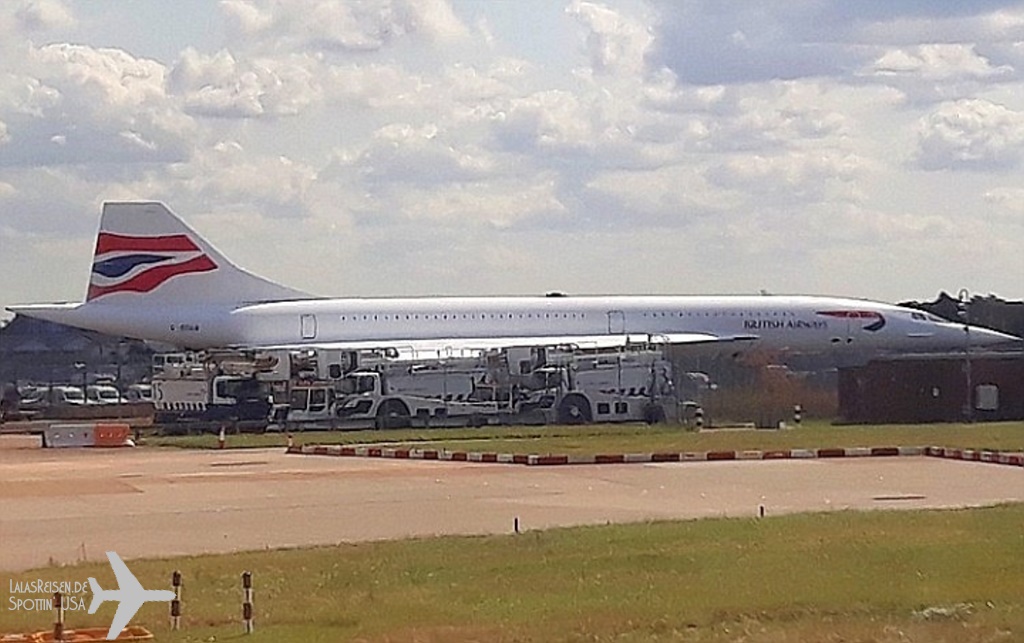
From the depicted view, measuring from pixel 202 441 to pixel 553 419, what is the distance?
1268cm

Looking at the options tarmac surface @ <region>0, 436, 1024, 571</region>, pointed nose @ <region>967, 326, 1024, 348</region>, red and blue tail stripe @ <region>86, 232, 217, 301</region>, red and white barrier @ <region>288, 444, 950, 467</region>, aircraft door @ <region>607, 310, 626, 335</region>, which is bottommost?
tarmac surface @ <region>0, 436, 1024, 571</region>

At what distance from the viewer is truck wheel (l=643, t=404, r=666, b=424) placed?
5500cm

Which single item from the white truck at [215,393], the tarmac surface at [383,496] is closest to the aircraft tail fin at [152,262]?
the white truck at [215,393]

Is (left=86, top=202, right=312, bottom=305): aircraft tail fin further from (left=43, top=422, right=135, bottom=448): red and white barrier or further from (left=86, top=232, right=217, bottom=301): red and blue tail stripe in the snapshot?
(left=43, top=422, right=135, bottom=448): red and white barrier

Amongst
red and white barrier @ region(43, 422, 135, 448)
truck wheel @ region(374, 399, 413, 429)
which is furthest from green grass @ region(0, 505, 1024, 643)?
truck wheel @ region(374, 399, 413, 429)

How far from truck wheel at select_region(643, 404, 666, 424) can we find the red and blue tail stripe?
62.9ft

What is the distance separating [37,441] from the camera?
48969 millimetres

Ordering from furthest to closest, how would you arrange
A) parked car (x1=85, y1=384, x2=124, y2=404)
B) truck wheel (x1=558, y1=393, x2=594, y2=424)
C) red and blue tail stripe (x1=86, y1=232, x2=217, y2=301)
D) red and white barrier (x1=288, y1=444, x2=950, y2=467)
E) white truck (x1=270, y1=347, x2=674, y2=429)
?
1. parked car (x1=85, y1=384, x2=124, y2=404)
2. red and blue tail stripe (x1=86, y1=232, x2=217, y2=301)
3. truck wheel (x1=558, y1=393, x2=594, y2=424)
4. white truck (x1=270, y1=347, x2=674, y2=429)
5. red and white barrier (x1=288, y1=444, x2=950, y2=467)

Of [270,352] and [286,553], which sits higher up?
[270,352]

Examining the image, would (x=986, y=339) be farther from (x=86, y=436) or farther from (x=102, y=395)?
(x=102, y=395)

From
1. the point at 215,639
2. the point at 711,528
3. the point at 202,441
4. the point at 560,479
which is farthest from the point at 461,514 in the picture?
the point at 202,441

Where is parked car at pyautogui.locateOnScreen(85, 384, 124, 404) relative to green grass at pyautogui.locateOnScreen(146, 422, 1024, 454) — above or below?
above

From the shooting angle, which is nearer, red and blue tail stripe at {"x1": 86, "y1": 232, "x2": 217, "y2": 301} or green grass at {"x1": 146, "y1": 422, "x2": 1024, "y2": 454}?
green grass at {"x1": 146, "y1": 422, "x2": 1024, "y2": 454}

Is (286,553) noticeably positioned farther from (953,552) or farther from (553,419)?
(553,419)
